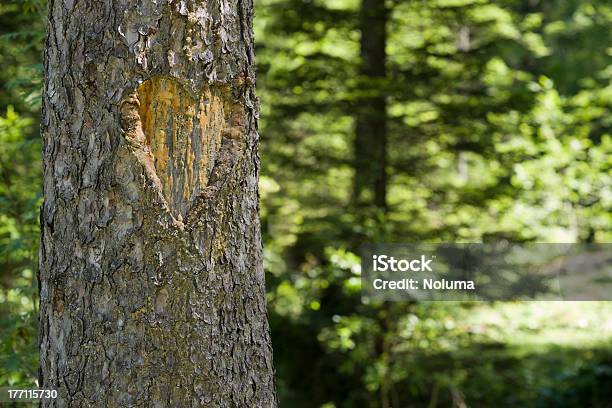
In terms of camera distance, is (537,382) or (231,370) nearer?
(231,370)

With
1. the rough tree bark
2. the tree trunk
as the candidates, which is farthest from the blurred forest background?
the rough tree bark

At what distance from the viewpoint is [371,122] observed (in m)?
6.46

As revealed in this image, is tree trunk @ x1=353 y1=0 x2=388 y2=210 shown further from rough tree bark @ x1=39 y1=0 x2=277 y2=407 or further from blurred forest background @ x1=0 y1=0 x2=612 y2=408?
rough tree bark @ x1=39 y1=0 x2=277 y2=407

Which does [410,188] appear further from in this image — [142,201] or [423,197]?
[142,201]

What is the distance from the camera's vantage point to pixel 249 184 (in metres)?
2.11

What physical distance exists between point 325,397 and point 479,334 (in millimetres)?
1483

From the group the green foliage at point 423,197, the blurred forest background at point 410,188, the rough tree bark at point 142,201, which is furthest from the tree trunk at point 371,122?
the rough tree bark at point 142,201

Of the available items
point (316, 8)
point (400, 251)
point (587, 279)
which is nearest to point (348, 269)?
point (400, 251)

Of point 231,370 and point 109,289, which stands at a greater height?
point 109,289

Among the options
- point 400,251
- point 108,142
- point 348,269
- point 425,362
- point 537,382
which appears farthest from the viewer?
point 537,382

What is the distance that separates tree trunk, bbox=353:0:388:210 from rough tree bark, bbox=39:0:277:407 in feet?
13.8

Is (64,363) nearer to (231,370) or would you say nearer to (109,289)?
(109,289)

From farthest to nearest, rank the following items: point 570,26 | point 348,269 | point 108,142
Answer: point 570,26 < point 348,269 < point 108,142

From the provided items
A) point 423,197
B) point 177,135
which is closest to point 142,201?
point 177,135
